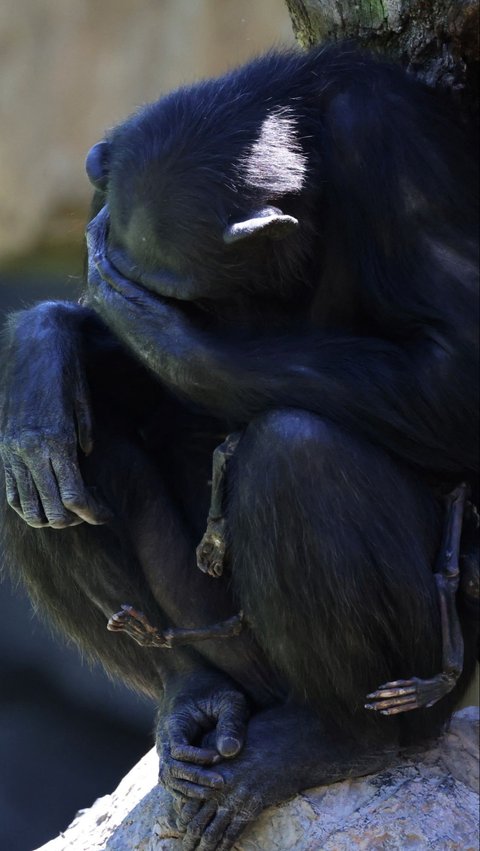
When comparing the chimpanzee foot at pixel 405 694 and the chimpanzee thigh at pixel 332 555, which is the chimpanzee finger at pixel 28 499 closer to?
the chimpanzee thigh at pixel 332 555

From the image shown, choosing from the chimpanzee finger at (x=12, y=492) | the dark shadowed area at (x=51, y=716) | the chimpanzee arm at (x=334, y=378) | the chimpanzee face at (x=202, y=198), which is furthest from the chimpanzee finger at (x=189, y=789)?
the dark shadowed area at (x=51, y=716)

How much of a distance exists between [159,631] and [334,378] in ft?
2.56

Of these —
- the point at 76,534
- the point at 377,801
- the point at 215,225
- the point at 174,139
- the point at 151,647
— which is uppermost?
the point at 174,139

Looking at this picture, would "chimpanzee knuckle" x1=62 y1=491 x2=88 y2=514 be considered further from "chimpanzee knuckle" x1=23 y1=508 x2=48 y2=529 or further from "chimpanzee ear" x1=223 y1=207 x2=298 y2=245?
"chimpanzee ear" x1=223 y1=207 x2=298 y2=245

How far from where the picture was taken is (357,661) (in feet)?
9.34

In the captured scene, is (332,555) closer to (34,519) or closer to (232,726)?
(232,726)

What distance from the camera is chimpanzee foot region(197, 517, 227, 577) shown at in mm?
2953

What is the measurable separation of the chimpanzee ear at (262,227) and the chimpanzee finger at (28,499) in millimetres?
745

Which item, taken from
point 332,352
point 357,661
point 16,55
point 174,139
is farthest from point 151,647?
point 16,55

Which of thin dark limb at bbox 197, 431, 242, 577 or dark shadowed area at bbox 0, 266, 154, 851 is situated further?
dark shadowed area at bbox 0, 266, 154, 851

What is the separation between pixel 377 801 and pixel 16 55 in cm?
435

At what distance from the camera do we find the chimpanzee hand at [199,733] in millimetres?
2924

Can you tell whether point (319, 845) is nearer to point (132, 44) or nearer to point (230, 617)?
point (230, 617)

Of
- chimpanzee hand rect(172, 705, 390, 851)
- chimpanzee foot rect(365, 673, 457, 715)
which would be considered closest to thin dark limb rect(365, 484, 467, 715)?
chimpanzee foot rect(365, 673, 457, 715)
